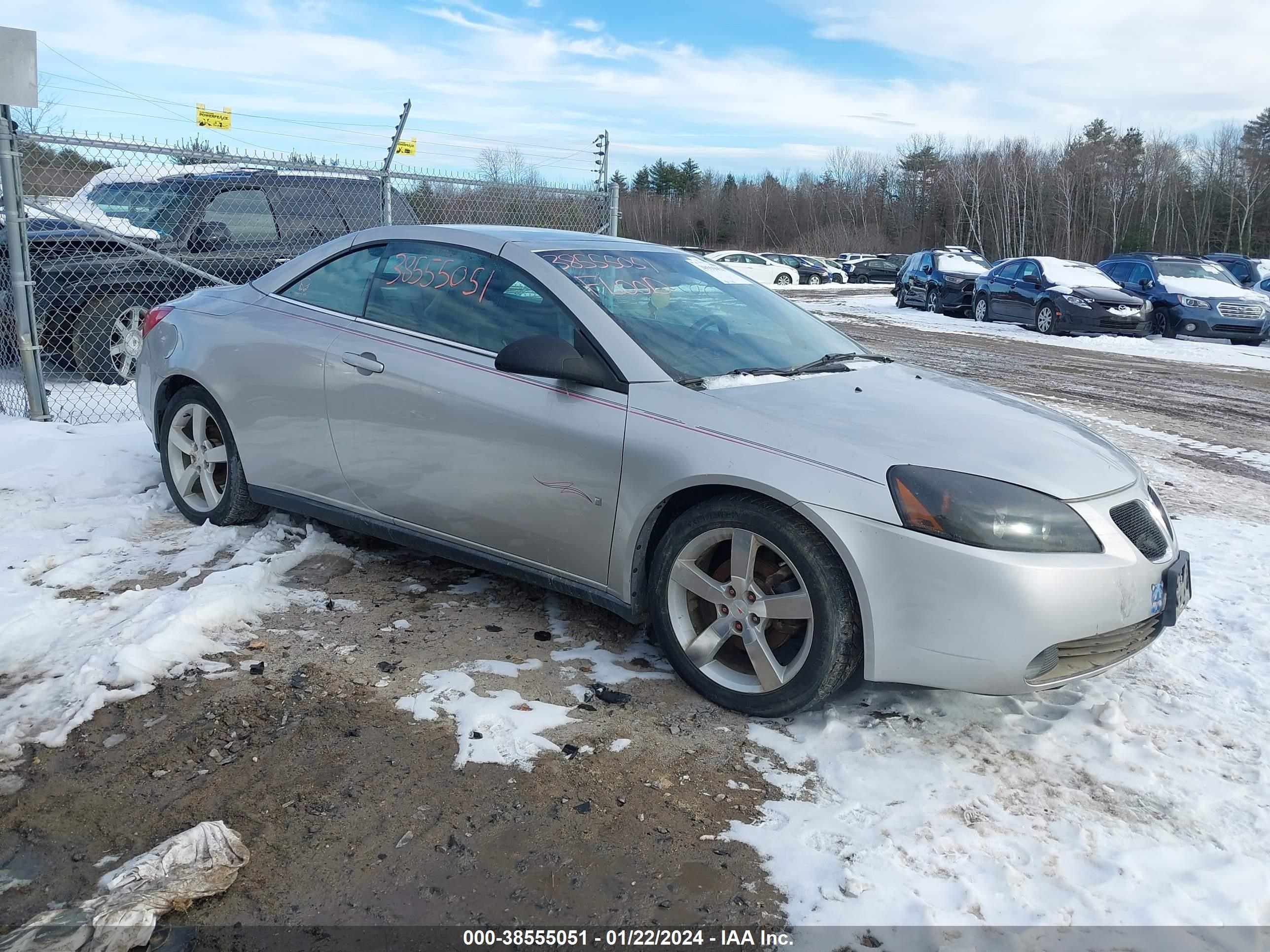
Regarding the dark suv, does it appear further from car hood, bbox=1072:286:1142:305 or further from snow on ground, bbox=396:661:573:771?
car hood, bbox=1072:286:1142:305

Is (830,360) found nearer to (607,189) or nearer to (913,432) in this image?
(913,432)

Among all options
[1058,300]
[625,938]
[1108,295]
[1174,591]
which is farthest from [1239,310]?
[625,938]

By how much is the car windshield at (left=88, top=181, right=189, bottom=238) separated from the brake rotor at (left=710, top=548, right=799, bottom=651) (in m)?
7.10

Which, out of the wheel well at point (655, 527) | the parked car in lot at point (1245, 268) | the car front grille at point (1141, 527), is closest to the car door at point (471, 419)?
the wheel well at point (655, 527)

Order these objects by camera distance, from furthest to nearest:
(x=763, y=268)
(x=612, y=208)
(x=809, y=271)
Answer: (x=809, y=271) < (x=763, y=268) < (x=612, y=208)

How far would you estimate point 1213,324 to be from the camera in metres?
17.4

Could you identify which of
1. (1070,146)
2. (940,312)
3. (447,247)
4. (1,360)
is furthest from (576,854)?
(1070,146)

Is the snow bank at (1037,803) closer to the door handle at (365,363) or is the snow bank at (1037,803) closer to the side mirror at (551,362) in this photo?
the side mirror at (551,362)

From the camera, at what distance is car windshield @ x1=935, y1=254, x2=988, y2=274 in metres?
21.9

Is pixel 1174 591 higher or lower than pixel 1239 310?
lower

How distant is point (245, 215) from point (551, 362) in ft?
20.5

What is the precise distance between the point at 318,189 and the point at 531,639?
Result: 642 cm

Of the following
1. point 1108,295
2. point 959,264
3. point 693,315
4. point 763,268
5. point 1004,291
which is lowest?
point 693,315

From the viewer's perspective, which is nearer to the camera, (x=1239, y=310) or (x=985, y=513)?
(x=985, y=513)
